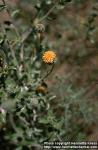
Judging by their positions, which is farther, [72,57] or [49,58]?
[72,57]

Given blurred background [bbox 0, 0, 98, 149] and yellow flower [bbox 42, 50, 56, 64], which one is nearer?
yellow flower [bbox 42, 50, 56, 64]

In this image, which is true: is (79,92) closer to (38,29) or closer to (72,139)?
(72,139)

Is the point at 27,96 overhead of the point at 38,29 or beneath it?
beneath

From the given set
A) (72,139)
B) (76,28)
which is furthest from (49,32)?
(72,139)

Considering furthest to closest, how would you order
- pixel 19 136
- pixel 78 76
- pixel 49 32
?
pixel 49 32
pixel 78 76
pixel 19 136

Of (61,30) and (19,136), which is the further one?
(61,30)

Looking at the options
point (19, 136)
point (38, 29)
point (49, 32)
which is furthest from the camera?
point (49, 32)

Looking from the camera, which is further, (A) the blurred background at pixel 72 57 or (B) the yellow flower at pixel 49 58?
(A) the blurred background at pixel 72 57

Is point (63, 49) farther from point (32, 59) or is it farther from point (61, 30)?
point (32, 59)

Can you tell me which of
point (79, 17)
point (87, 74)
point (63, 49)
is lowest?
point (87, 74)

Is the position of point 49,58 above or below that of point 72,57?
above
